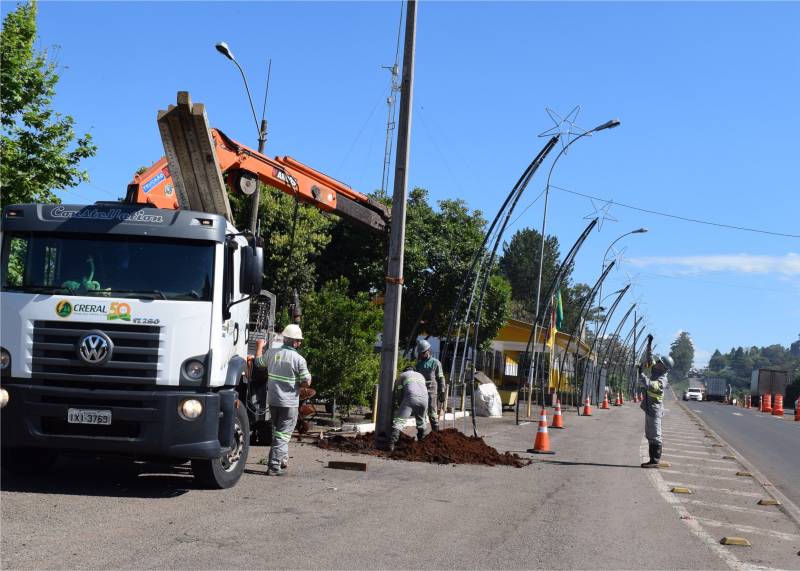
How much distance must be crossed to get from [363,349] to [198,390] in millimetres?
10711

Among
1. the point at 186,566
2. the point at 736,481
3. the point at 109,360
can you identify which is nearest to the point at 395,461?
the point at 736,481

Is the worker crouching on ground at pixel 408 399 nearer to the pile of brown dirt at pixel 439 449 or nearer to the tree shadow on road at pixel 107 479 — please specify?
the pile of brown dirt at pixel 439 449

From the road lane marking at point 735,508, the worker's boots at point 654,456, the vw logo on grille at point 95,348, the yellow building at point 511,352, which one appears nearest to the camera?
the vw logo on grille at point 95,348

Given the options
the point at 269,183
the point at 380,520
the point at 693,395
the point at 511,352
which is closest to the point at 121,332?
the point at 380,520

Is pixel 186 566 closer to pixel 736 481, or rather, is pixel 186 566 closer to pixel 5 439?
pixel 5 439

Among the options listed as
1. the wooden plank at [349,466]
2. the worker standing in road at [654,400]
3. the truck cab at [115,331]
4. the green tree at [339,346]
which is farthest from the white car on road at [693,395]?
the truck cab at [115,331]

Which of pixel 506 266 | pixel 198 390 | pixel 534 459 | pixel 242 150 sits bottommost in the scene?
pixel 534 459

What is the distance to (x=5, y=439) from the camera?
28.7 feet

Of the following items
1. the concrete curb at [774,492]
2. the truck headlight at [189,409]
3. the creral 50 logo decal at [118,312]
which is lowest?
the concrete curb at [774,492]

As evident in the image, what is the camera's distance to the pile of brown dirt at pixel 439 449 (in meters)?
14.0

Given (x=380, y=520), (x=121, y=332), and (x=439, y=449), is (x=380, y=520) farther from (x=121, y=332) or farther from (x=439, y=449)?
(x=439, y=449)

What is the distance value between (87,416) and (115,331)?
33.0 inches

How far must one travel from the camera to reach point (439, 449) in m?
14.3

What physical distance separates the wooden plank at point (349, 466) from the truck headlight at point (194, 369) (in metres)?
3.95
